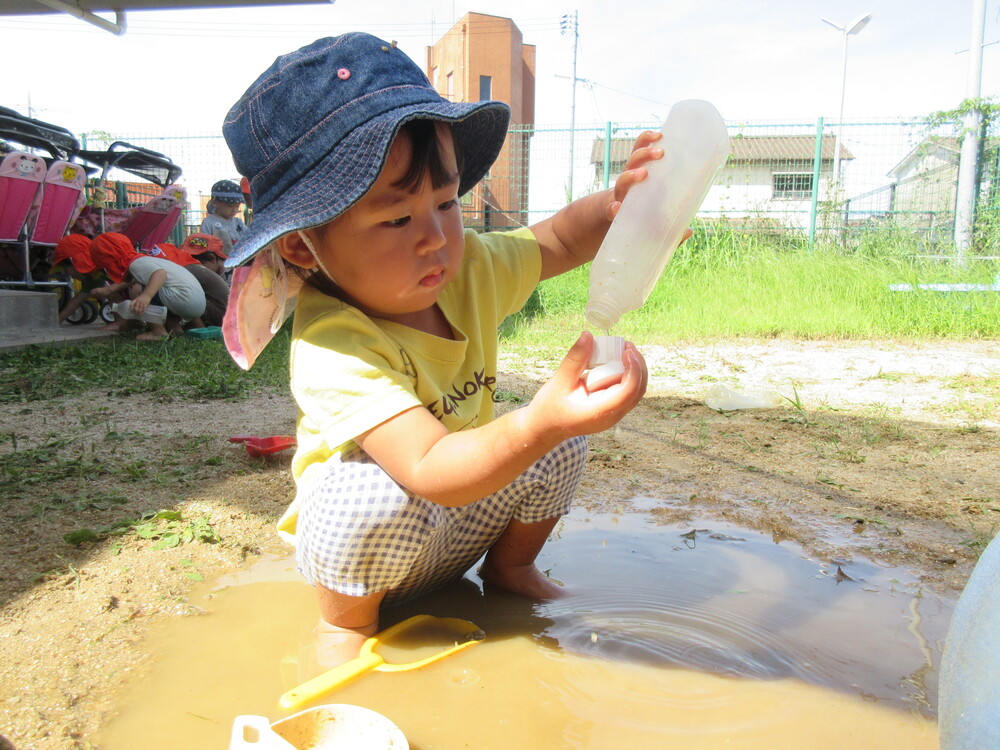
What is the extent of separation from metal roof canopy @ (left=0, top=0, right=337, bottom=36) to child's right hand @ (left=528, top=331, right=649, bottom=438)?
4.91 metres

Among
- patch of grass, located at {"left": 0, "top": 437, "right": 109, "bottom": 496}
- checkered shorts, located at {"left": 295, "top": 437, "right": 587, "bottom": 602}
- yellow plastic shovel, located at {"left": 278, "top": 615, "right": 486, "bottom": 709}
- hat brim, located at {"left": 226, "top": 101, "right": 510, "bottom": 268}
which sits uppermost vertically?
hat brim, located at {"left": 226, "top": 101, "right": 510, "bottom": 268}

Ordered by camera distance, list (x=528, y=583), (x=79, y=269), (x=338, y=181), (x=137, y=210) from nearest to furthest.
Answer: (x=338, y=181) → (x=528, y=583) → (x=79, y=269) → (x=137, y=210)

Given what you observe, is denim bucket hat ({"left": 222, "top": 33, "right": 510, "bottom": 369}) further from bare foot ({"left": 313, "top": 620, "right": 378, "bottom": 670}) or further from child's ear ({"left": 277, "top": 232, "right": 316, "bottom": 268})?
bare foot ({"left": 313, "top": 620, "right": 378, "bottom": 670})

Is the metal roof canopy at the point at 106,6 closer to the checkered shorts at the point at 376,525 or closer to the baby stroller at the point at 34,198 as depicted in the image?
the baby stroller at the point at 34,198

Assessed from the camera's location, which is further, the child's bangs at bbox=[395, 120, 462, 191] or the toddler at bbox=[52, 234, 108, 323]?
the toddler at bbox=[52, 234, 108, 323]

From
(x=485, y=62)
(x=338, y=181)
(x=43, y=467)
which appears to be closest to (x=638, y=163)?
(x=338, y=181)

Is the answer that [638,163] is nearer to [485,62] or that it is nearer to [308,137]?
[308,137]

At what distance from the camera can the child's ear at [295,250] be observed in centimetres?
145

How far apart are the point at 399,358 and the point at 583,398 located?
1.55 feet

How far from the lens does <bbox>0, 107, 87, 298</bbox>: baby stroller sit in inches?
226

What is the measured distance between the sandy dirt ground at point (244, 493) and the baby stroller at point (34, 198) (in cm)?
335

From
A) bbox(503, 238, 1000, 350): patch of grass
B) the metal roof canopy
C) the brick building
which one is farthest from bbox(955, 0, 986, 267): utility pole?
the brick building

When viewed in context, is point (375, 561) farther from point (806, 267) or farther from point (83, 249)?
Answer: point (806, 267)

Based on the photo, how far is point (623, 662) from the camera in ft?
4.46
